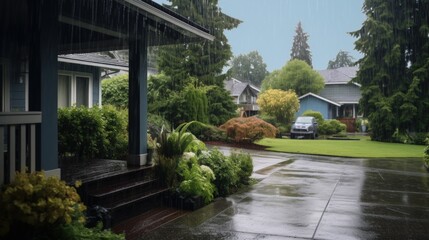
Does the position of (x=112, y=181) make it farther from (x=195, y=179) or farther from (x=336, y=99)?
(x=336, y=99)

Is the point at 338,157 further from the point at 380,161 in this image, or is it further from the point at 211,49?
the point at 211,49

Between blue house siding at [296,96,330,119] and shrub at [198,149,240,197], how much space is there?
38.6 metres

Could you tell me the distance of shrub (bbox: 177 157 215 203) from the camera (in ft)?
25.2

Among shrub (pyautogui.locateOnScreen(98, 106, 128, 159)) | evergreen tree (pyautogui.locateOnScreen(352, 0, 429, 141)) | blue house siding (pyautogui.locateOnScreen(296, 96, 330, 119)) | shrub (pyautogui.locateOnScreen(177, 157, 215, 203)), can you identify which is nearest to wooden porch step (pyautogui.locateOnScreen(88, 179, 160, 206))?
shrub (pyautogui.locateOnScreen(177, 157, 215, 203))

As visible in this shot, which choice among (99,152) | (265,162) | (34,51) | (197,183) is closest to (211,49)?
(265,162)

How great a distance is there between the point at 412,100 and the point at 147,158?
76.2 feet

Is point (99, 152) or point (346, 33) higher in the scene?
point (346, 33)

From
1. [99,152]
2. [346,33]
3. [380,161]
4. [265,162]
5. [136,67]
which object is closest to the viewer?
[136,67]

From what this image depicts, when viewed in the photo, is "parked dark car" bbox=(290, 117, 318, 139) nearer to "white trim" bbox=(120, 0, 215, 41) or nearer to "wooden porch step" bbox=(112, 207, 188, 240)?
"white trim" bbox=(120, 0, 215, 41)

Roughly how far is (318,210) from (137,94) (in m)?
4.21

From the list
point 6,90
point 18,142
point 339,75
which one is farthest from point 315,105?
point 18,142

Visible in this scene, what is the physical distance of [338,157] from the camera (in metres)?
16.6

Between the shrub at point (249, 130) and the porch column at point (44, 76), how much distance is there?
49.2ft

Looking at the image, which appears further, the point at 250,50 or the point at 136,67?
the point at 250,50
